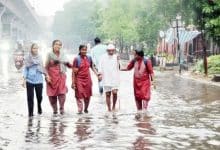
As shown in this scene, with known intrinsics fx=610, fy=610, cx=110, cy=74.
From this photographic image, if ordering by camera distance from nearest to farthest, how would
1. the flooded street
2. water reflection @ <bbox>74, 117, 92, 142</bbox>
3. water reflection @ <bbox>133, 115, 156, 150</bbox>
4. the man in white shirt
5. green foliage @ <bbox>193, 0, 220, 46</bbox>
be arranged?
water reflection @ <bbox>133, 115, 156, 150</bbox> < the flooded street < water reflection @ <bbox>74, 117, 92, 142</bbox> < the man in white shirt < green foliage @ <bbox>193, 0, 220, 46</bbox>

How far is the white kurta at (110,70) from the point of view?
14.6 meters

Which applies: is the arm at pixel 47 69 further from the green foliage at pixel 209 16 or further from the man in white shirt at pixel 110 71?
the green foliage at pixel 209 16

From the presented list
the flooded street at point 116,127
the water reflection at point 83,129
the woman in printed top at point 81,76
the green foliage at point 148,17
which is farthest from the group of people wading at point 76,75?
the green foliage at point 148,17

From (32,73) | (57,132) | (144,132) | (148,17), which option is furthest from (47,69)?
(148,17)

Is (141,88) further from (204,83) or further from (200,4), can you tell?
(200,4)

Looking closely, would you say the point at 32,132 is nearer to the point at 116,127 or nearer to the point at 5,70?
the point at 116,127

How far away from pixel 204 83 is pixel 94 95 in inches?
321

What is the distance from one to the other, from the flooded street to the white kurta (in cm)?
74

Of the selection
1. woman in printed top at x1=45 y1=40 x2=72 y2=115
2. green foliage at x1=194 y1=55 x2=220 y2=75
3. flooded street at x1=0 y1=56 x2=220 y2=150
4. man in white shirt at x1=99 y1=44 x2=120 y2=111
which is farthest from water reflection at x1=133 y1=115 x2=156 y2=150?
green foliage at x1=194 y1=55 x2=220 y2=75

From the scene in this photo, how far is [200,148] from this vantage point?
930cm

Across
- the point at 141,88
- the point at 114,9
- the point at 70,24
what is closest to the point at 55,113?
the point at 141,88

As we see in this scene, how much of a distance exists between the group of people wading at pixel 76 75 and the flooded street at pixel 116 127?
423mm

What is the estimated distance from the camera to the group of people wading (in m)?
13.9

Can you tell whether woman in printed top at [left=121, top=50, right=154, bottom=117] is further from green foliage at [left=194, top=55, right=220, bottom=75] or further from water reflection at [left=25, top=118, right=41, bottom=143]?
green foliage at [left=194, top=55, right=220, bottom=75]
